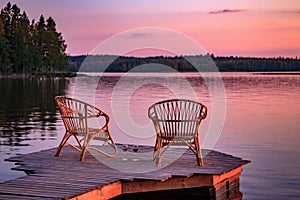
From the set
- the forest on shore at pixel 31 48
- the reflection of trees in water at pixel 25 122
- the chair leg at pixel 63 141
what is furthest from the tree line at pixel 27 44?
the chair leg at pixel 63 141

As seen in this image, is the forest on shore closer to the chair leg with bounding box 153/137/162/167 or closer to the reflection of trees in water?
the reflection of trees in water

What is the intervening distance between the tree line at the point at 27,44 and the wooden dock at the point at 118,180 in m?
86.9

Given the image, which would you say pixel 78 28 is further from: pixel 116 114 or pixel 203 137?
pixel 203 137

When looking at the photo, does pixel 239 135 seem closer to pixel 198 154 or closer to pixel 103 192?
pixel 198 154

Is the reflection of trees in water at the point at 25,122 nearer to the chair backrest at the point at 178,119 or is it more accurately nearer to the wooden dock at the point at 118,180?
the wooden dock at the point at 118,180

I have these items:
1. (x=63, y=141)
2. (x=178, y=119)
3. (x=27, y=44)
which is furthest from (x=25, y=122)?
(x=27, y=44)

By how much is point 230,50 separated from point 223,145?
46.7 meters

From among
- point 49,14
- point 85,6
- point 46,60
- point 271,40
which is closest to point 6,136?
point 85,6

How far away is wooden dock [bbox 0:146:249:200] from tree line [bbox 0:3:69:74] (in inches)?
3421

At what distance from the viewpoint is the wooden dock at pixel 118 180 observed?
7.26 metres

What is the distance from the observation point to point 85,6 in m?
50.3

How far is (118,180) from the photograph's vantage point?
7930 millimetres

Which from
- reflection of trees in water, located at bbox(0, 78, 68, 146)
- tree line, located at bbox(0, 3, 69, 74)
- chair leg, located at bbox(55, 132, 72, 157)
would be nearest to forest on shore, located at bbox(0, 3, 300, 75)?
tree line, located at bbox(0, 3, 69, 74)

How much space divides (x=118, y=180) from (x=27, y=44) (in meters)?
92.4
